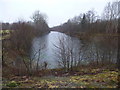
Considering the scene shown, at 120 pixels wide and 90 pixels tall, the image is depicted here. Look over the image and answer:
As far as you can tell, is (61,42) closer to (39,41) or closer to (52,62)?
(52,62)

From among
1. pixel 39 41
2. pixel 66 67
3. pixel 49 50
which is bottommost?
pixel 66 67

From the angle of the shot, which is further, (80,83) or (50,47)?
(50,47)

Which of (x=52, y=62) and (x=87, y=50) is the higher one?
(x=87, y=50)

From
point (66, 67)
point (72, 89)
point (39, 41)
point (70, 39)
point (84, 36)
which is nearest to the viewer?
point (72, 89)

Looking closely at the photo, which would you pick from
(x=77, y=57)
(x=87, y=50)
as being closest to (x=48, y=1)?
(x=77, y=57)

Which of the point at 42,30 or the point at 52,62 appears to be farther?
the point at 42,30

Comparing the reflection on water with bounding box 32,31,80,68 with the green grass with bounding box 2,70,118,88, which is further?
the reflection on water with bounding box 32,31,80,68

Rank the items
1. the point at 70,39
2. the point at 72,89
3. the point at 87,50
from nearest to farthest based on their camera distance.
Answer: the point at 72,89 < the point at 70,39 < the point at 87,50

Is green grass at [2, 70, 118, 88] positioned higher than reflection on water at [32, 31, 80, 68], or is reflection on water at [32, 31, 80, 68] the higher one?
reflection on water at [32, 31, 80, 68]

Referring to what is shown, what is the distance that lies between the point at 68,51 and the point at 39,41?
1.45 meters

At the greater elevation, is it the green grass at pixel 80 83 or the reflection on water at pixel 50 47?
the reflection on water at pixel 50 47

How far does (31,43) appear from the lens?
380 cm

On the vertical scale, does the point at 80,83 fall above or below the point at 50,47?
below

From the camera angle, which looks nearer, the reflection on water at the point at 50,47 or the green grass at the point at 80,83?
the green grass at the point at 80,83
